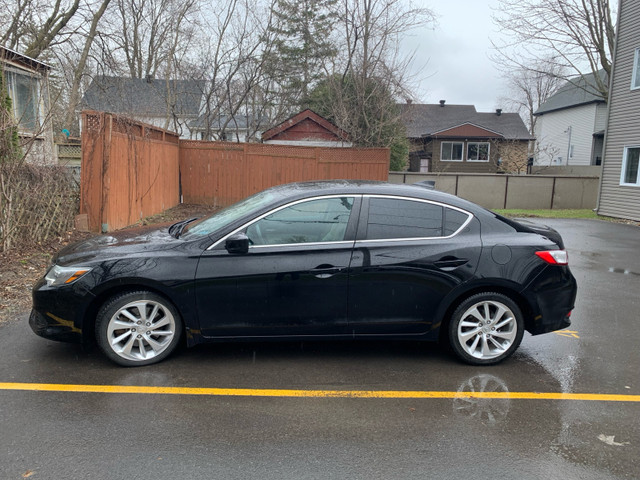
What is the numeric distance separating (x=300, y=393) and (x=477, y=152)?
1404 inches

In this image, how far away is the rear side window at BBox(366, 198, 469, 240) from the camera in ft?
13.8

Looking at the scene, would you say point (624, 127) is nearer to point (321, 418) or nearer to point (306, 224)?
point (306, 224)

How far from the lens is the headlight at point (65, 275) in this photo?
12.9 feet

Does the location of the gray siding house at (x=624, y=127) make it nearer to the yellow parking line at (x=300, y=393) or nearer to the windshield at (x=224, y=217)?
the yellow parking line at (x=300, y=393)

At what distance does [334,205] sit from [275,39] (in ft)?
56.7

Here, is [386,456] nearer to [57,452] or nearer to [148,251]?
[57,452]

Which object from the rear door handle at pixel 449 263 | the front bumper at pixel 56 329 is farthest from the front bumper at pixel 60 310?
the rear door handle at pixel 449 263

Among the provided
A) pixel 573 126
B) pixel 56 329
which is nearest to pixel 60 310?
pixel 56 329

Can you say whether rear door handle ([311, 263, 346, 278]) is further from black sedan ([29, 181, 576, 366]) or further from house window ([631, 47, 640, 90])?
house window ([631, 47, 640, 90])

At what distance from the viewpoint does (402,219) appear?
426 centimetres

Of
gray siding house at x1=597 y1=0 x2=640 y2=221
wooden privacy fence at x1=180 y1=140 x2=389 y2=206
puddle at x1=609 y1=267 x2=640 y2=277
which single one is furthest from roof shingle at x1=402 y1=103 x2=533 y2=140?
puddle at x1=609 y1=267 x2=640 y2=277

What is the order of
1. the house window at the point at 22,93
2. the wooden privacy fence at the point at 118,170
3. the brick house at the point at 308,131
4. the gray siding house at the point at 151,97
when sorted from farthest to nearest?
the gray siding house at the point at 151,97 < the brick house at the point at 308,131 < the house window at the point at 22,93 < the wooden privacy fence at the point at 118,170

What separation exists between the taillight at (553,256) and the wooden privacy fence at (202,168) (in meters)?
8.17

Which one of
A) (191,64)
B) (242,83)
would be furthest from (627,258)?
(191,64)
